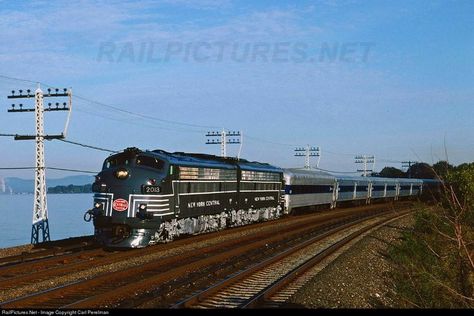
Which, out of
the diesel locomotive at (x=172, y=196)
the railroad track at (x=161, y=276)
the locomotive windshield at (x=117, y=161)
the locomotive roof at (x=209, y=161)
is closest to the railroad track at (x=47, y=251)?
the diesel locomotive at (x=172, y=196)

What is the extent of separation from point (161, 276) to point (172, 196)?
284 inches

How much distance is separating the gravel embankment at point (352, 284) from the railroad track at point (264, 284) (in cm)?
42

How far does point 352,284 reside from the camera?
1387cm

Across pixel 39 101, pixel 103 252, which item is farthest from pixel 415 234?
pixel 39 101

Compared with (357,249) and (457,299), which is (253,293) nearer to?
(457,299)

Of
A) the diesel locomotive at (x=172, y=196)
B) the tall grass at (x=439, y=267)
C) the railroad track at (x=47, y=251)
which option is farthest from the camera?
the diesel locomotive at (x=172, y=196)

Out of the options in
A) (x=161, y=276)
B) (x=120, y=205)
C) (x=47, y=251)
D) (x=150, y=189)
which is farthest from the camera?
(x=150, y=189)

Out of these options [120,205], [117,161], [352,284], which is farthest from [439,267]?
[117,161]

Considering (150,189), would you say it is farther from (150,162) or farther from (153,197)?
(150,162)

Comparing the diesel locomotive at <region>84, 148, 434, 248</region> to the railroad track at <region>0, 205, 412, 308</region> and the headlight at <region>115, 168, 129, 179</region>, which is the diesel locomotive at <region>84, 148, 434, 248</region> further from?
the railroad track at <region>0, 205, 412, 308</region>

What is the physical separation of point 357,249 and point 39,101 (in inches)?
978

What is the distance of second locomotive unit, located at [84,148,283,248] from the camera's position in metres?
19.4

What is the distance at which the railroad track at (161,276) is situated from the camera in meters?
11.2

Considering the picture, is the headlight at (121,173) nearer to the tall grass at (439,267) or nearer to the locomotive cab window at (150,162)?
the locomotive cab window at (150,162)
